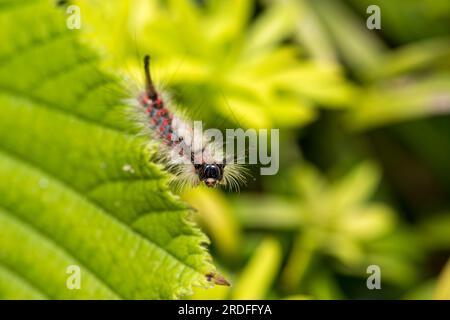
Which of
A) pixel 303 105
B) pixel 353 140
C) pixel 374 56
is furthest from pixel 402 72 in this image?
pixel 303 105

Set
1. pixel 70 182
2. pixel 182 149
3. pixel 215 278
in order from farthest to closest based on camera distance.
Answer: pixel 70 182
pixel 182 149
pixel 215 278

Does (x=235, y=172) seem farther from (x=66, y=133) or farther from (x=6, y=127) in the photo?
(x=6, y=127)

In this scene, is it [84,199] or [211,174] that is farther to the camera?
[84,199]

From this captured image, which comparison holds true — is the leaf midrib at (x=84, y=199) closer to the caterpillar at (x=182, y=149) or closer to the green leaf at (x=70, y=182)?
the green leaf at (x=70, y=182)

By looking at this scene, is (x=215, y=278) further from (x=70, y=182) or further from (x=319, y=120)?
(x=319, y=120)

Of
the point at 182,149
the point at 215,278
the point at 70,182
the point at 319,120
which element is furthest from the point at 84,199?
the point at 319,120

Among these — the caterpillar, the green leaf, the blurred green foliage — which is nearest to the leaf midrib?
the green leaf

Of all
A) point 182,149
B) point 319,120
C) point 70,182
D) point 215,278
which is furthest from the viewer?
point 319,120
